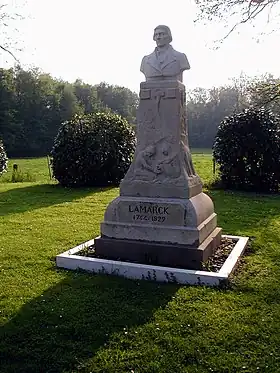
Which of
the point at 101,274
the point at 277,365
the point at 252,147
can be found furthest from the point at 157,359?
the point at 252,147

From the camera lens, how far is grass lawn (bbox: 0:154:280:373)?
3.26m

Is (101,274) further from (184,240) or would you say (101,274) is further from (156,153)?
(156,153)

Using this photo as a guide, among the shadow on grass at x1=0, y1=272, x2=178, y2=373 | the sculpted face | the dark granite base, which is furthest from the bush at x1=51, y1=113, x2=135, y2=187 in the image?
the shadow on grass at x1=0, y1=272, x2=178, y2=373

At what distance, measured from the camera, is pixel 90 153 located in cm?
1422

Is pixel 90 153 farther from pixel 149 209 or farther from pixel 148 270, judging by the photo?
pixel 148 270

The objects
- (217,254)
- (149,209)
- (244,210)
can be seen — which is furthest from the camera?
(244,210)

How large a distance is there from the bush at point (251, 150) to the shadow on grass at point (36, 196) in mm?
4137

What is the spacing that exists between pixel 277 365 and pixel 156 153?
3278mm

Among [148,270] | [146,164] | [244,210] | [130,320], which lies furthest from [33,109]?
[130,320]

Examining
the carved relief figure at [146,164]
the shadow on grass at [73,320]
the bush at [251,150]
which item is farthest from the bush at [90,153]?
the shadow on grass at [73,320]

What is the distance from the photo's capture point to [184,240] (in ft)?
17.4

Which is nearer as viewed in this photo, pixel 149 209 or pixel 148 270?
pixel 148 270

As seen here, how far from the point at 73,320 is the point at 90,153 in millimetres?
10613

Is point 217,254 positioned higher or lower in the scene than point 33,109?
lower
